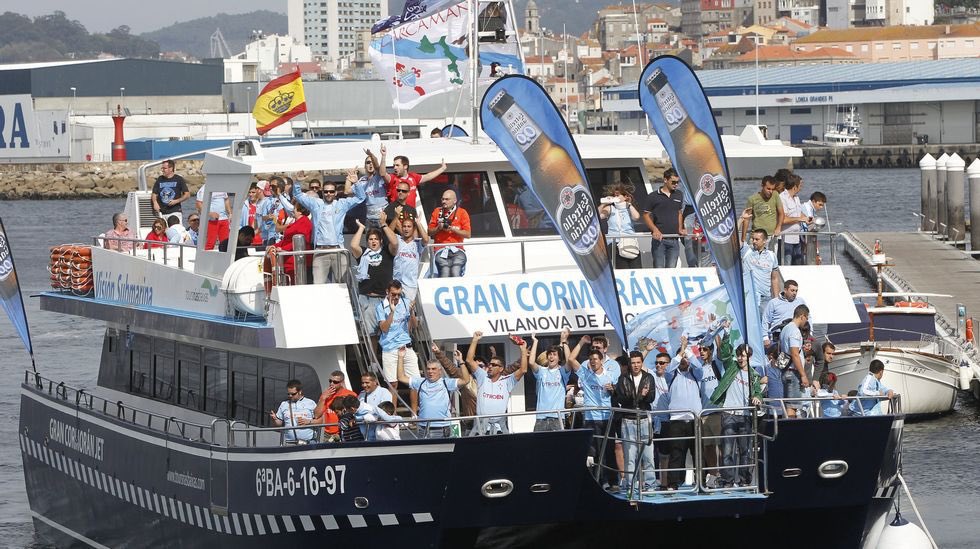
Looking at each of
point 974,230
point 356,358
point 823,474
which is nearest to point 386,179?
point 356,358

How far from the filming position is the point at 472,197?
18.2m

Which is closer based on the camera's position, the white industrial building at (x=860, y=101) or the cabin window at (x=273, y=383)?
the cabin window at (x=273, y=383)

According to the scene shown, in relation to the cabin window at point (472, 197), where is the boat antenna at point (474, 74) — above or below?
above

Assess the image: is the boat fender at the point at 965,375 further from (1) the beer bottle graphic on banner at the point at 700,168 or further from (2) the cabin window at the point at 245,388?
(2) the cabin window at the point at 245,388

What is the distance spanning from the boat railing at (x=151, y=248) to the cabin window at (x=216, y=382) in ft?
3.58

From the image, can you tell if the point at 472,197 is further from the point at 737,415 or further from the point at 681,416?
the point at 737,415

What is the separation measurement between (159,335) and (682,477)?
24.0 ft

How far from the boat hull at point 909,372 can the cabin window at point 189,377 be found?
47.3 ft

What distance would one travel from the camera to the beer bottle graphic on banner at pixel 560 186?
601 inches

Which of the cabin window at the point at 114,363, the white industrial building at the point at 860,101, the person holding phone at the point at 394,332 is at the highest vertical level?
the white industrial building at the point at 860,101

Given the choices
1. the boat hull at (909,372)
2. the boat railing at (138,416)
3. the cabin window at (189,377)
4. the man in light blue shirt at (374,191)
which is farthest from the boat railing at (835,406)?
the boat hull at (909,372)

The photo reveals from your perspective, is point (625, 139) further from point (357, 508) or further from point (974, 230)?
point (974, 230)

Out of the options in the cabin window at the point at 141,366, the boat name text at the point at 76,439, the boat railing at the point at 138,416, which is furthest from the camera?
the cabin window at the point at 141,366

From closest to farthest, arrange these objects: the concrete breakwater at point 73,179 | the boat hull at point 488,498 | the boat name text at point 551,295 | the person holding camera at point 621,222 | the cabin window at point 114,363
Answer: the boat hull at point 488,498 → the boat name text at point 551,295 → the person holding camera at point 621,222 → the cabin window at point 114,363 → the concrete breakwater at point 73,179
